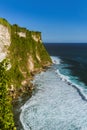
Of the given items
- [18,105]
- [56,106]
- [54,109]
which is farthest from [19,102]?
[54,109]

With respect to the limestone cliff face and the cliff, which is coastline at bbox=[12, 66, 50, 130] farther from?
the limestone cliff face

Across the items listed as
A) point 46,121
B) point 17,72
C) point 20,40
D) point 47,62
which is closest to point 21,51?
point 20,40

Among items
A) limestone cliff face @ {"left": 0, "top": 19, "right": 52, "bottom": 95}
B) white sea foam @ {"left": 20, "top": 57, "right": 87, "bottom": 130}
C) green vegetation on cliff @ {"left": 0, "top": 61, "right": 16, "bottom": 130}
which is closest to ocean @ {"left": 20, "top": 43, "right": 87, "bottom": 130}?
white sea foam @ {"left": 20, "top": 57, "right": 87, "bottom": 130}

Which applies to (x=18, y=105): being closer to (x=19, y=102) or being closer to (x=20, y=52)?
(x=19, y=102)

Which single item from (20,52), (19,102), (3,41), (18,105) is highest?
(3,41)

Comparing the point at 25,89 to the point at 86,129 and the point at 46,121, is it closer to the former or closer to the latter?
the point at 46,121

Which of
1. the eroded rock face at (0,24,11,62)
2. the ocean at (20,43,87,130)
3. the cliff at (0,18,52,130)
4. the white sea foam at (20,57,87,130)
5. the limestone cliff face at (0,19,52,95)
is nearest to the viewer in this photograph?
the white sea foam at (20,57,87,130)
